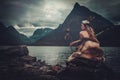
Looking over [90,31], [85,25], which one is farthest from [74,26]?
[90,31]

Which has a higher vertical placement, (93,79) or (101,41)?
(101,41)

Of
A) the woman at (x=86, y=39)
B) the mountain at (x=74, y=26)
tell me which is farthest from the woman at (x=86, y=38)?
the mountain at (x=74, y=26)

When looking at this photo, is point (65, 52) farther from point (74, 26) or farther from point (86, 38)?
point (74, 26)

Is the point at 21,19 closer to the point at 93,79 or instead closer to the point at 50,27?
the point at 50,27

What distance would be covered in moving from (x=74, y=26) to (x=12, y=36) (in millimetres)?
2525

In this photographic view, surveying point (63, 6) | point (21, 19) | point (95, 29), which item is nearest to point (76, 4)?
point (63, 6)

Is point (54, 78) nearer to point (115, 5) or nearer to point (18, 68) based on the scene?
point (18, 68)

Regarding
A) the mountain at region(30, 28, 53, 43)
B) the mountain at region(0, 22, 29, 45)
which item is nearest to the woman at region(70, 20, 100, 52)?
the mountain at region(30, 28, 53, 43)

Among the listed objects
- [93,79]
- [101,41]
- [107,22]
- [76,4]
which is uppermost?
[76,4]

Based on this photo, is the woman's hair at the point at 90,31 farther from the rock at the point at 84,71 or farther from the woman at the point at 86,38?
the rock at the point at 84,71

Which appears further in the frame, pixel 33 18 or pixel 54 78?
pixel 33 18

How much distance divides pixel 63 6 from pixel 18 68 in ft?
9.82

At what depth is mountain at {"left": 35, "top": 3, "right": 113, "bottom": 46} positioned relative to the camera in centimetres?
1166

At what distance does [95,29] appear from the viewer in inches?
457
